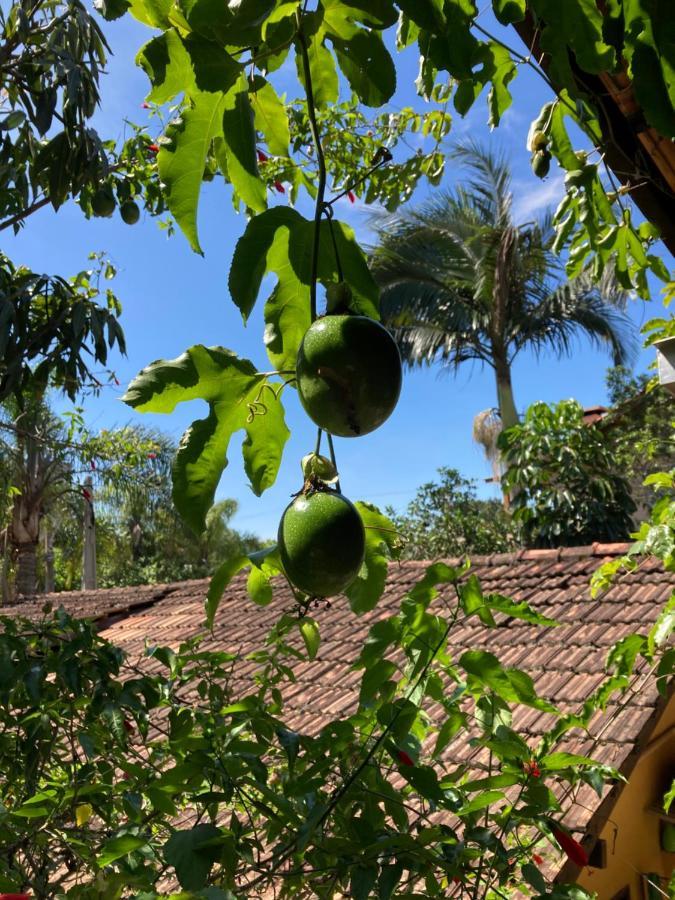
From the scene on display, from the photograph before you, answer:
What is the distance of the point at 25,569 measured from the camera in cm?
1205

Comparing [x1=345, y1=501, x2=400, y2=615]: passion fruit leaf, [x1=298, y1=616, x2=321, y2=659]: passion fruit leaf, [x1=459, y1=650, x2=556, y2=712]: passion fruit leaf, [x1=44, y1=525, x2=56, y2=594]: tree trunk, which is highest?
[x1=44, y1=525, x2=56, y2=594]: tree trunk

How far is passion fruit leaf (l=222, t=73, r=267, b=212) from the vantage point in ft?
2.89

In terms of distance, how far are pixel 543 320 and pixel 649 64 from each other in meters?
13.4

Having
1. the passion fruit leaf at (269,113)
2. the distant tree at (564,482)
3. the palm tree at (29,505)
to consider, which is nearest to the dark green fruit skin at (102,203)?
the passion fruit leaf at (269,113)

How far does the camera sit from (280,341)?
97cm

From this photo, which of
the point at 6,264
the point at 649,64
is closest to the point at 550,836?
the point at 649,64

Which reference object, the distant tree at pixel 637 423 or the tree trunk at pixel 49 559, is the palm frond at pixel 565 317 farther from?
the tree trunk at pixel 49 559

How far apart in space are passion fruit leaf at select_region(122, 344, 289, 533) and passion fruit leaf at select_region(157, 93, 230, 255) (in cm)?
17

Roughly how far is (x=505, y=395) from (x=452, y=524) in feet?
8.62

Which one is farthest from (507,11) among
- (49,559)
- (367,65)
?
(49,559)

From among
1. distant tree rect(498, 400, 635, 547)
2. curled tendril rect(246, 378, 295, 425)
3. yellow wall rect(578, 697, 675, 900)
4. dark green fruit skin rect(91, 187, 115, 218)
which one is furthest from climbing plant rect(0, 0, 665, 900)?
distant tree rect(498, 400, 635, 547)

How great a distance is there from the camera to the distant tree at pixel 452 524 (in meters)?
11.5

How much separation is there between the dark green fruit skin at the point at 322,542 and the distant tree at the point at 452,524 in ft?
30.6

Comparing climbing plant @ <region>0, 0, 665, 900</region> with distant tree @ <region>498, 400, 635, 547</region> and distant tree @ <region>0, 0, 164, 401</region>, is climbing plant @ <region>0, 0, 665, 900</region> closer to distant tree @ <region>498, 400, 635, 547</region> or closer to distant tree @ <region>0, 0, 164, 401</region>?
distant tree @ <region>0, 0, 164, 401</region>
